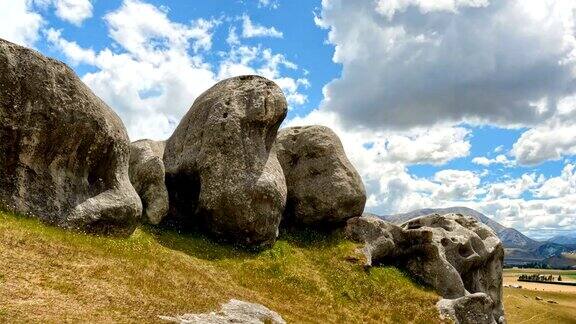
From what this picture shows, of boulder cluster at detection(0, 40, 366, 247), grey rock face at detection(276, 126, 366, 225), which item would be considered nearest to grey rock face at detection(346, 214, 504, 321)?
grey rock face at detection(276, 126, 366, 225)

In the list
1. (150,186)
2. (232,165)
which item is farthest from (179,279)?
(232,165)

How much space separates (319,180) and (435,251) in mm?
14319

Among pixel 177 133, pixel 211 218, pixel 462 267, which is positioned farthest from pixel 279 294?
pixel 462 267

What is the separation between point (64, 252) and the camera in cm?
2677

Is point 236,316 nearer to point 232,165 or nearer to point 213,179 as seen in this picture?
point 213,179

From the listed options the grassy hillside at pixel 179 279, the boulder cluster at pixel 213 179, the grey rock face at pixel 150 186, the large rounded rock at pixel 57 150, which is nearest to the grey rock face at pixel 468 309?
the boulder cluster at pixel 213 179

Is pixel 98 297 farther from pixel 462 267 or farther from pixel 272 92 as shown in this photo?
pixel 462 267

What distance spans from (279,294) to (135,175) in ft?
55.4

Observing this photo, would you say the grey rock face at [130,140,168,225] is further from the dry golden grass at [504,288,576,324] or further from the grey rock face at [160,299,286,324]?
the dry golden grass at [504,288,576,324]

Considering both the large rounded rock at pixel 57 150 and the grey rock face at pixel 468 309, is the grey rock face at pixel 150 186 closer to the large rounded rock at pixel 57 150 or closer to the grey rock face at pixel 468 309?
the large rounded rock at pixel 57 150

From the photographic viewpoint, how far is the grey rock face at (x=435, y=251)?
49.6 meters

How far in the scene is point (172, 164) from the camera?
4734cm

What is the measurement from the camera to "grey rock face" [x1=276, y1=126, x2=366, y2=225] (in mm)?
52594

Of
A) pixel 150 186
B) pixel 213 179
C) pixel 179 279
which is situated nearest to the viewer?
pixel 179 279
